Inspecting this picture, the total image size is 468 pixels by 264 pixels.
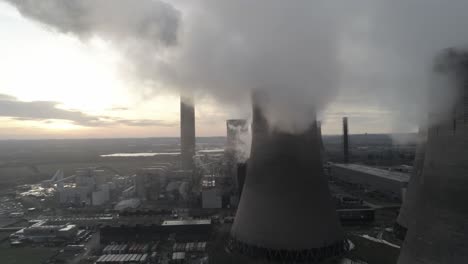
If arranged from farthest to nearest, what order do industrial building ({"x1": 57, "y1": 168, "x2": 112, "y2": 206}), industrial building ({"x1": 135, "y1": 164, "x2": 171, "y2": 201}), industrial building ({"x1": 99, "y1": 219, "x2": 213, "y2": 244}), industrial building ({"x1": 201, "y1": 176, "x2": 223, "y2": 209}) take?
industrial building ({"x1": 135, "y1": 164, "x2": 171, "y2": 201})
industrial building ({"x1": 57, "y1": 168, "x2": 112, "y2": 206})
industrial building ({"x1": 201, "y1": 176, "x2": 223, "y2": 209})
industrial building ({"x1": 99, "y1": 219, "x2": 213, "y2": 244})

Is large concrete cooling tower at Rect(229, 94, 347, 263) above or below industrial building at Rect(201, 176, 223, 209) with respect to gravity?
above

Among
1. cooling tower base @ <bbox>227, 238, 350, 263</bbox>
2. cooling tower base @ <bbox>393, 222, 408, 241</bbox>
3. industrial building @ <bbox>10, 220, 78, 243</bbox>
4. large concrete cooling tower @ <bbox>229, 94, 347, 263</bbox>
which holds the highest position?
large concrete cooling tower @ <bbox>229, 94, 347, 263</bbox>

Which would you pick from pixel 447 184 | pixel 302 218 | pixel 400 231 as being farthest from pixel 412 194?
pixel 447 184

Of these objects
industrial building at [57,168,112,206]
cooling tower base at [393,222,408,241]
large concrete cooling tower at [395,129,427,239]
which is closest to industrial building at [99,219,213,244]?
cooling tower base at [393,222,408,241]

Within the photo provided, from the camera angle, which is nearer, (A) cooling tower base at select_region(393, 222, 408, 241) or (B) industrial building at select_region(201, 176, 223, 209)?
(A) cooling tower base at select_region(393, 222, 408, 241)

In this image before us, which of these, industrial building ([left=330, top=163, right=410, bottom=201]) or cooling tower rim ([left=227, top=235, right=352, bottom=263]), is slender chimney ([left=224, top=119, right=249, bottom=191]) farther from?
cooling tower rim ([left=227, top=235, right=352, bottom=263])

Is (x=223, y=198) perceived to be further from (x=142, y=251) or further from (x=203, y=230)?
(x=142, y=251)

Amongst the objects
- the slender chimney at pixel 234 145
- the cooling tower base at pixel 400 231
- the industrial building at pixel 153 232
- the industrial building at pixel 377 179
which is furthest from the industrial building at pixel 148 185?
the cooling tower base at pixel 400 231

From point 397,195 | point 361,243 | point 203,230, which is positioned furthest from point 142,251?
point 397,195
